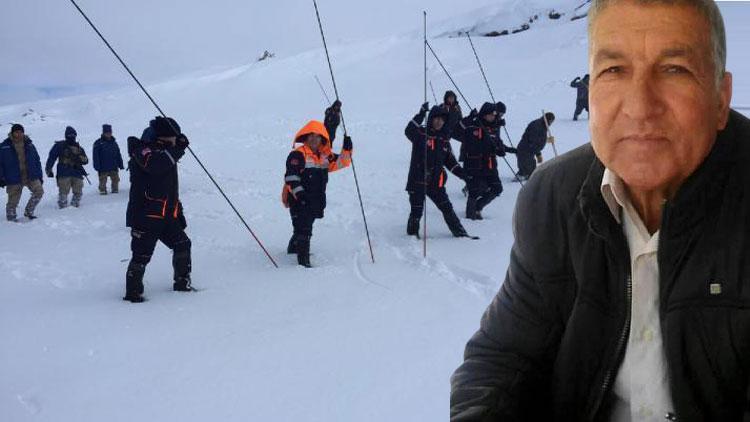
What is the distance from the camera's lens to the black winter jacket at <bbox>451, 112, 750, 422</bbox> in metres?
1.17

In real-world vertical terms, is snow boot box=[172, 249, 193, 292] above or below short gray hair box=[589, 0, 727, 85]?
below

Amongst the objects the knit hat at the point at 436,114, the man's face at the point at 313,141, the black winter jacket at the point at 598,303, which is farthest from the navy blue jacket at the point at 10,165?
the black winter jacket at the point at 598,303

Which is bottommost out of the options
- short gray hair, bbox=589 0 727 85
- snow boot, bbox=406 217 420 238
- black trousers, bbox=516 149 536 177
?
snow boot, bbox=406 217 420 238

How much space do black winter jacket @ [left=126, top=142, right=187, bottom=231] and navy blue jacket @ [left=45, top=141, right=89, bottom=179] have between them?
6241mm

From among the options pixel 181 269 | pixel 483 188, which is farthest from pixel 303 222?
pixel 483 188

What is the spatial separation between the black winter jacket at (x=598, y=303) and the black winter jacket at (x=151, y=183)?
5.05 meters

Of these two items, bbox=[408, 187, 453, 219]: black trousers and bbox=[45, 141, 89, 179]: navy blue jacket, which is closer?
bbox=[408, 187, 453, 219]: black trousers

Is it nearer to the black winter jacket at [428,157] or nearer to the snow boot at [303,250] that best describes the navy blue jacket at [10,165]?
the snow boot at [303,250]

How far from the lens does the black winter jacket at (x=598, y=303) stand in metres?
1.17

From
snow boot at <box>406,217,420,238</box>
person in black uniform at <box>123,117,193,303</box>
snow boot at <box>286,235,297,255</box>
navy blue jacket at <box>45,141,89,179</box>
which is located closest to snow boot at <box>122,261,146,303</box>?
person in black uniform at <box>123,117,193,303</box>

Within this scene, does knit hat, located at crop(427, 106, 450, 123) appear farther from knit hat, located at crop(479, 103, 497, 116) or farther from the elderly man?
the elderly man

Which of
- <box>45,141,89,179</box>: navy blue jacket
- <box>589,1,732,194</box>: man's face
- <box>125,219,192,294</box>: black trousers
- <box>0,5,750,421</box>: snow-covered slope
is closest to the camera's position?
<box>589,1,732,194</box>: man's face

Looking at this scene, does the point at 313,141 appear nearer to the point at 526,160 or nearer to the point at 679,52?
the point at 526,160

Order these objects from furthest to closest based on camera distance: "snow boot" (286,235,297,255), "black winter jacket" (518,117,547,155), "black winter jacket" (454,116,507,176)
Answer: "black winter jacket" (518,117,547,155) < "black winter jacket" (454,116,507,176) < "snow boot" (286,235,297,255)
